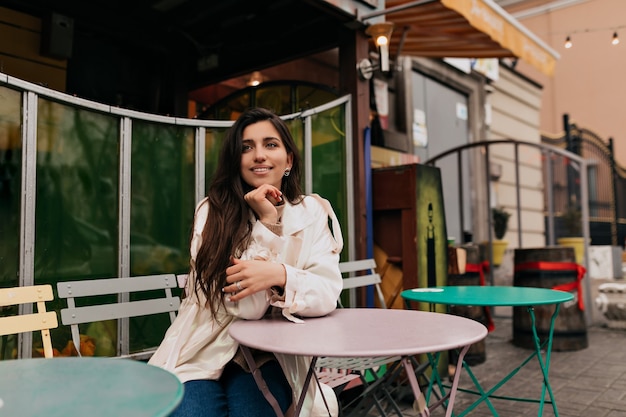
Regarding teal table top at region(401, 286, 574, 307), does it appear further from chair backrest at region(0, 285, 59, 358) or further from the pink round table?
chair backrest at region(0, 285, 59, 358)

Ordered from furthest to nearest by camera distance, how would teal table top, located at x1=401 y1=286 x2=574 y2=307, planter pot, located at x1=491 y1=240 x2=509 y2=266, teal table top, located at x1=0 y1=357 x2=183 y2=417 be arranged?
planter pot, located at x1=491 y1=240 x2=509 y2=266 → teal table top, located at x1=401 y1=286 x2=574 y2=307 → teal table top, located at x1=0 y1=357 x2=183 y2=417

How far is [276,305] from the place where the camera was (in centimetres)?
185

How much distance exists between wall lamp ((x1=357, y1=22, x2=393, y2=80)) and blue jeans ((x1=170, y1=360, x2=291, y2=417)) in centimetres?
312

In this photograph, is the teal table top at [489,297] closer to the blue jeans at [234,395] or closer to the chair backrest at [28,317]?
the blue jeans at [234,395]

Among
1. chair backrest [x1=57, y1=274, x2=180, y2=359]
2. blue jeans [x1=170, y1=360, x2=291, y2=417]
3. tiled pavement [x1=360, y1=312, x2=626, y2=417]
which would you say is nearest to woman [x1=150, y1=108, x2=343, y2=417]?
blue jeans [x1=170, y1=360, x2=291, y2=417]

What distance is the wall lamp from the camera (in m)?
4.27

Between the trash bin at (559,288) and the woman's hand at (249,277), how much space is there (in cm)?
424

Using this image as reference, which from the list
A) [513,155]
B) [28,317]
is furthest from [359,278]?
[513,155]

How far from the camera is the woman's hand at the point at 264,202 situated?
1959 millimetres

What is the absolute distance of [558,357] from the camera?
199 inches

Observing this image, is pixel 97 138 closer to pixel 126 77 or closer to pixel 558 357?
pixel 126 77

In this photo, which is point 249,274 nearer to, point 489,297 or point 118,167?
point 489,297

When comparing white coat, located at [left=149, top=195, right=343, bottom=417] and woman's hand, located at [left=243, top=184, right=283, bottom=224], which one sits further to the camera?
woman's hand, located at [left=243, top=184, right=283, bottom=224]

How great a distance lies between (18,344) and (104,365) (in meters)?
1.57
